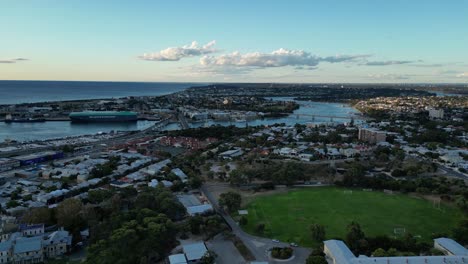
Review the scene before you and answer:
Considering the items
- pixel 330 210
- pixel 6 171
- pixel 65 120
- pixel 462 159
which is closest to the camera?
pixel 330 210

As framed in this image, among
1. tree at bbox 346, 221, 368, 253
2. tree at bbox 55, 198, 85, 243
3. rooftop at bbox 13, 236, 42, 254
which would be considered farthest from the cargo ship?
tree at bbox 346, 221, 368, 253

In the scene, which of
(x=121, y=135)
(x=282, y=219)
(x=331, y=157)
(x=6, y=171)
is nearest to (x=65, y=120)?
(x=121, y=135)

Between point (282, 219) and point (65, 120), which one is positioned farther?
point (65, 120)

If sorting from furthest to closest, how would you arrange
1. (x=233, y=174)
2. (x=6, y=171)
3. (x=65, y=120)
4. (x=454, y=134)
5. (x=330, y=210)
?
(x=65, y=120) < (x=454, y=134) < (x=6, y=171) < (x=233, y=174) < (x=330, y=210)

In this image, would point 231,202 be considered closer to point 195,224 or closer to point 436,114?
point 195,224

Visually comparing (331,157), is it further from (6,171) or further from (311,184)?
(6,171)

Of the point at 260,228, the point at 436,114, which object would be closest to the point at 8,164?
the point at 260,228
